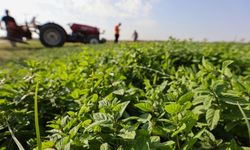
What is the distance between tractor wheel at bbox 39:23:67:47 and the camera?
17562 mm

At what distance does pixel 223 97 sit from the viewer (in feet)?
5.37

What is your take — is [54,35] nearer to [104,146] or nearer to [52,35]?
[52,35]

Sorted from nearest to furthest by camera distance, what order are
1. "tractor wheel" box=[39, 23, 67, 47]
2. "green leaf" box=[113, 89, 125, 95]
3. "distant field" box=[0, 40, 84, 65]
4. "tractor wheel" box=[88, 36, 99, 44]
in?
"green leaf" box=[113, 89, 125, 95] → "distant field" box=[0, 40, 84, 65] → "tractor wheel" box=[39, 23, 67, 47] → "tractor wheel" box=[88, 36, 99, 44]

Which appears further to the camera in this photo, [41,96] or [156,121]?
[41,96]

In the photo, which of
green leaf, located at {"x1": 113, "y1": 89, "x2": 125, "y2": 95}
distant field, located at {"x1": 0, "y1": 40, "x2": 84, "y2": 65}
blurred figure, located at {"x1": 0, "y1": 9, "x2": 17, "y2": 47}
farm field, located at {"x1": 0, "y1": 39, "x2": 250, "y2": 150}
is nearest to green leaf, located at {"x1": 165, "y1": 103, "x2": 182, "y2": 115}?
farm field, located at {"x1": 0, "y1": 39, "x2": 250, "y2": 150}

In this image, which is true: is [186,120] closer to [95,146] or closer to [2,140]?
[95,146]

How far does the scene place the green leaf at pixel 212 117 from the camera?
154 centimetres

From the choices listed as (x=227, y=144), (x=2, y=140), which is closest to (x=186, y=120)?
(x=227, y=144)

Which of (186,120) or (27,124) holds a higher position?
(186,120)

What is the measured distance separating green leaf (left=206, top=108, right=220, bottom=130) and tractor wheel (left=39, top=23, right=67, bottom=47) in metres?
16.8

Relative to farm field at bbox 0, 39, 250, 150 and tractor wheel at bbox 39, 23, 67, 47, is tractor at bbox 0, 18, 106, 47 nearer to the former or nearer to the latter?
tractor wheel at bbox 39, 23, 67, 47

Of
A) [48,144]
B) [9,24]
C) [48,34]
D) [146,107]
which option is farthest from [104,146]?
[9,24]

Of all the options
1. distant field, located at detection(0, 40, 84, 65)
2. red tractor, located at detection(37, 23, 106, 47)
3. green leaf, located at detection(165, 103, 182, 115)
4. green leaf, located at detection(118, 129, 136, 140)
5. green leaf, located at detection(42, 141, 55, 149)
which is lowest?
distant field, located at detection(0, 40, 84, 65)

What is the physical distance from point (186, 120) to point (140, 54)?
191 cm
